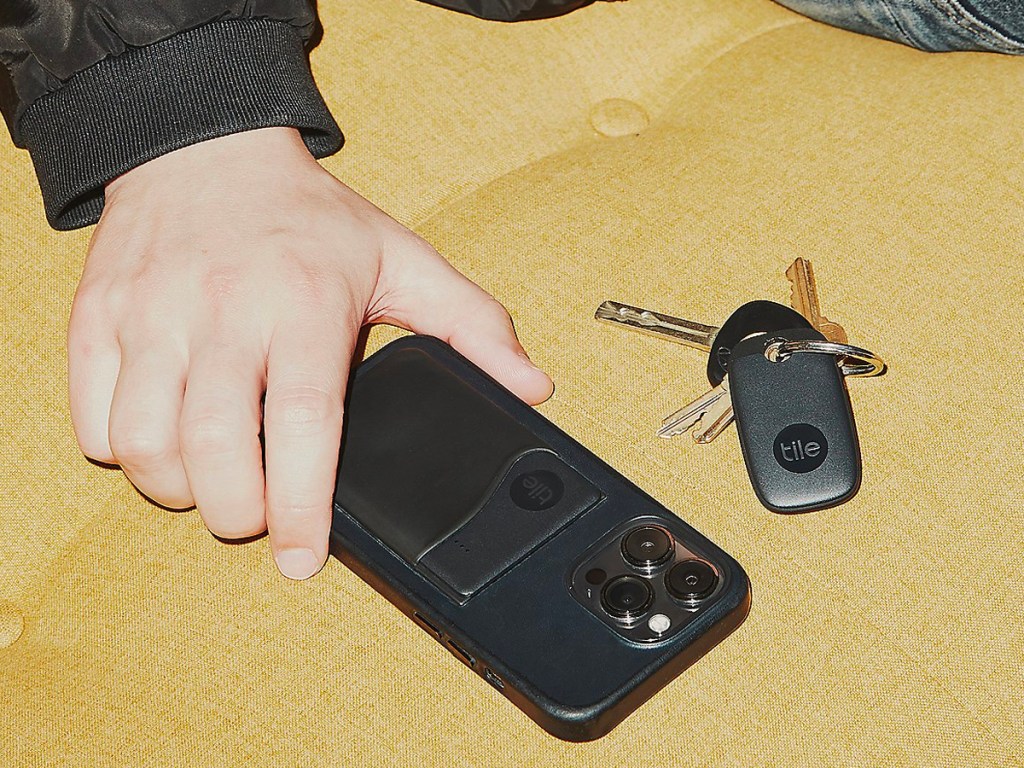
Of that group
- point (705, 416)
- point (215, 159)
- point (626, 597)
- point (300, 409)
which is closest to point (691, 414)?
point (705, 416)

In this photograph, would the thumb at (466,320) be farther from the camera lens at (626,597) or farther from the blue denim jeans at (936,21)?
the blue denim jeans at (936,21)

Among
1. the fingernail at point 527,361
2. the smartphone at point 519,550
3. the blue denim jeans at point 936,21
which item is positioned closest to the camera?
the smartphone at point 519,550

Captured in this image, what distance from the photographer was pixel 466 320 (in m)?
0.62

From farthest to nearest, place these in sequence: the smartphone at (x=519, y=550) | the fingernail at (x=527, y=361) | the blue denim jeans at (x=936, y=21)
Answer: the blue denim jeans at (x=936, y=21) < the fingernail at (x=527, y=361) < the smartphone at (x=519, y=550)

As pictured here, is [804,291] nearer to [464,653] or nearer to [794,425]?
[794,425]

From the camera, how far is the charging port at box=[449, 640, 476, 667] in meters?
0.52

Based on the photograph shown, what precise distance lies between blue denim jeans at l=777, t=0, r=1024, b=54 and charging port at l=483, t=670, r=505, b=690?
581 mm

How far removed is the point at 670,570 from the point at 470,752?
140 millimetres

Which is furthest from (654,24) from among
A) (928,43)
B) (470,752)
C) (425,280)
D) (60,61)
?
(470,752)

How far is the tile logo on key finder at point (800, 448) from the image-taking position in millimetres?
563

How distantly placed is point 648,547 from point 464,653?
11cm

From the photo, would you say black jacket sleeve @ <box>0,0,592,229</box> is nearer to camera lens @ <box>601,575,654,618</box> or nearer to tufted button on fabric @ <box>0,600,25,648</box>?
tufted button on fabric @ <box>0,600,25,648</box>

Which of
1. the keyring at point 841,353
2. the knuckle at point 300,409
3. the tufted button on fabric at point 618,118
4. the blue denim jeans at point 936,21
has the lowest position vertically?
the knuckle at point 300,409

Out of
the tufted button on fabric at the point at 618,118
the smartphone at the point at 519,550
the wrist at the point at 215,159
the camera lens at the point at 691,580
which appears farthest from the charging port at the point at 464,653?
the tufted button on fabric at the point at 618,118
